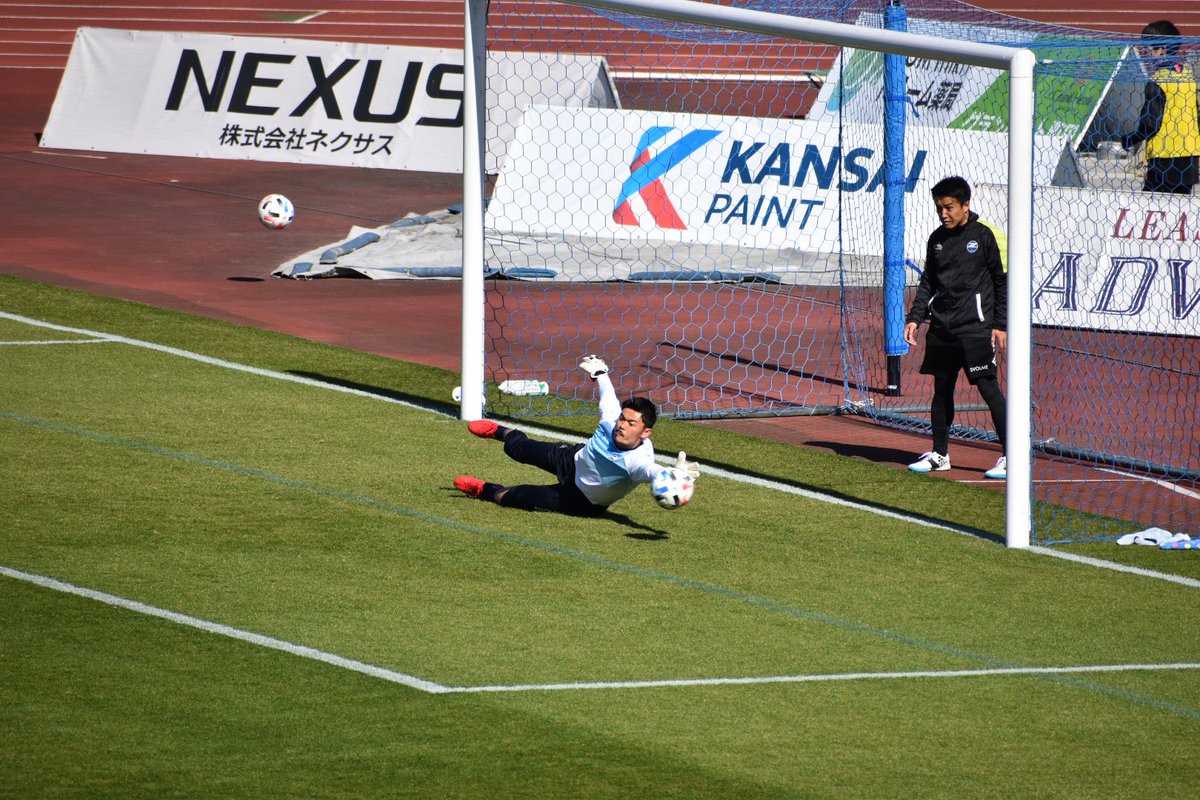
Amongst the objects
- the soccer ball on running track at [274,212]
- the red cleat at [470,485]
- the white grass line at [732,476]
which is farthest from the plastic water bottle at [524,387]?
the soccer ball on running track at [274,212]

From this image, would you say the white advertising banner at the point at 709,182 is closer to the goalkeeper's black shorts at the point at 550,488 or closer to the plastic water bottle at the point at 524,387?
the plastic water bottle at the point at 524,387

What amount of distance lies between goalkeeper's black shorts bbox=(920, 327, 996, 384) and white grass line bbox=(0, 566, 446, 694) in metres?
4.73

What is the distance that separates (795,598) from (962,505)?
2.44 m

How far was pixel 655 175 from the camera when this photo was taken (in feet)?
56.7

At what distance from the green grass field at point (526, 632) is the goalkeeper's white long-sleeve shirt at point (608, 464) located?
243 mm

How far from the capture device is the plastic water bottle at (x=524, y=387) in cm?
1155

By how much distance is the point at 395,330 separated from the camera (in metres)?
14.3

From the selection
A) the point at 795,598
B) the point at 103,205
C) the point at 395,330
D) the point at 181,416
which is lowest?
the point at 795,598

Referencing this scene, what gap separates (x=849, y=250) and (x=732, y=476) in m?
6.81

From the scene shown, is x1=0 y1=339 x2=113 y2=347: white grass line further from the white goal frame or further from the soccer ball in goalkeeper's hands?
the soccer ball in goalkeeper's hands

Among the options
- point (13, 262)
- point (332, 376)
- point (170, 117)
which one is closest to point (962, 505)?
point (332, 376)

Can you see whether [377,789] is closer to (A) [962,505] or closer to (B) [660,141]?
(A) [962,505]

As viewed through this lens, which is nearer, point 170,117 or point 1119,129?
point 1119,129

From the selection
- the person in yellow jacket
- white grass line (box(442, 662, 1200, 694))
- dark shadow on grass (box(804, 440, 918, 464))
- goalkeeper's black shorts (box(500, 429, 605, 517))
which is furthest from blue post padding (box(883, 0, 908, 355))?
white grass line (box(442, 662, 1200, 694))
